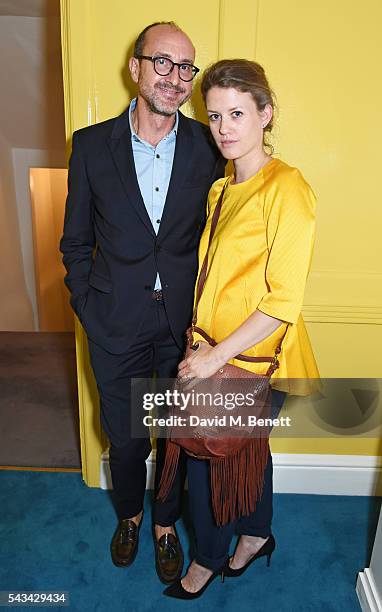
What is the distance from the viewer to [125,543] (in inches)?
85.3

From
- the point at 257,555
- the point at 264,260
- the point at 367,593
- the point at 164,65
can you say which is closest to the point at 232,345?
the point at 264,260

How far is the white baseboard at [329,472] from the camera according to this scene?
8.36 ft

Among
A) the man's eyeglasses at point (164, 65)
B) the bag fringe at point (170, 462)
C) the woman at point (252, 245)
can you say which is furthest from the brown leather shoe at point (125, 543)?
the man's eyeglasses at point (164, 65)

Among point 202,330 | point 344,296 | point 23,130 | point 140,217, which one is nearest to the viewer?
point 202,330

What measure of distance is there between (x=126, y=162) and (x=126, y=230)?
0.24m

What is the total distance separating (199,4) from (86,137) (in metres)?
0.73

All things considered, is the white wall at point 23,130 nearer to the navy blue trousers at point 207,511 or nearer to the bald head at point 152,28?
the bald head at point 152,28

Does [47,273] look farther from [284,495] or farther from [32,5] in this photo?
[284,495]

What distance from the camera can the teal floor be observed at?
1974mm

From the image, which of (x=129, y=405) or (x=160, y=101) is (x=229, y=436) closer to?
(x=129, y=405)

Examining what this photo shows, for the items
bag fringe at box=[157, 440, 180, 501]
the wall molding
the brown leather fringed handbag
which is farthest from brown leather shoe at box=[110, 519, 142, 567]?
the wall molding

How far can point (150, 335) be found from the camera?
6.31 feet

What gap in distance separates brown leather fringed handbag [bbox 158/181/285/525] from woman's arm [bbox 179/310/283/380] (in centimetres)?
4

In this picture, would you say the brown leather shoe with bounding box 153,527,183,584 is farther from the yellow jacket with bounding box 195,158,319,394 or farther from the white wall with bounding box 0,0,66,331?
the white wall with bounding box 0,0,66,331
